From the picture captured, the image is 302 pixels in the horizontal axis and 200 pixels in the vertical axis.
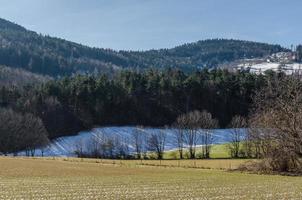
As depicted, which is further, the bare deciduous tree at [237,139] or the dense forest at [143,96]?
the dense forest at [143,96]

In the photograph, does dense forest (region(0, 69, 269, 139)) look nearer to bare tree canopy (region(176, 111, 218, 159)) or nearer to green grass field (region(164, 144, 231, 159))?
bare tree canopy (region(176, 111, 218, 159))

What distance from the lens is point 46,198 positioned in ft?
104

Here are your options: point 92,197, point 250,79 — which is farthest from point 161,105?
point 92,197

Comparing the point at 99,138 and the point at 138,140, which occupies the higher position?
the point at 99,138

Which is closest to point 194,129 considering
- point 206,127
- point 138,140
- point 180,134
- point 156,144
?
point 180,134

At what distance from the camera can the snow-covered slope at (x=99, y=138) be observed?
14300cm

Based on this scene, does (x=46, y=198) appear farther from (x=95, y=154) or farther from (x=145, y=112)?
(x=145, y=112)

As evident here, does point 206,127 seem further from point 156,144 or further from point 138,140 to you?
point 156,144

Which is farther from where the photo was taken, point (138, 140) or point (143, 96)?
point (143, 96)

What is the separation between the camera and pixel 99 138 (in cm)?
15100

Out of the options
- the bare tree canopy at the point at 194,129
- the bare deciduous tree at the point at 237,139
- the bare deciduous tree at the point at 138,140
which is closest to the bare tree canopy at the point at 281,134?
the bare deciduous tree at the point at 237,139

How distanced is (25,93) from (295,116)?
112 meters

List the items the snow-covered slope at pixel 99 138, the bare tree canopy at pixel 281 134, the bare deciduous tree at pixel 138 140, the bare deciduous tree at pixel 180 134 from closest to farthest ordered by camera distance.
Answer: the bare tree canopy at pixel 281 134, the bare deciduous tree at pixel 138 140, the bare deciduous tree at pixel 180 134, the snow-covered slope at pixel 99 138

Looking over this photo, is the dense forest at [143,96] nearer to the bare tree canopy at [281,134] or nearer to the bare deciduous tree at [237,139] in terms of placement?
the bare deciduous tree at [237,139]
